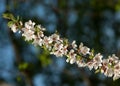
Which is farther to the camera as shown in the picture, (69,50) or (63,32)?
(63,32)

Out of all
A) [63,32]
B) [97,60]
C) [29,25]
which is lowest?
[97,60]

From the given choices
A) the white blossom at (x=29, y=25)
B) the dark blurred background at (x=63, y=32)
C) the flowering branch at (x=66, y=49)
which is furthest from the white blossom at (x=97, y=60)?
the dark blurred background at (x=63, y=32)

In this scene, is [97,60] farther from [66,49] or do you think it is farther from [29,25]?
[29,25]

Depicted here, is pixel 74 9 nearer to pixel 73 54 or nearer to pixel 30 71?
pixel 30 71

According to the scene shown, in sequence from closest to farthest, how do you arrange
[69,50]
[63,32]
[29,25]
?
[29,25] < [69,50] < [63,32]

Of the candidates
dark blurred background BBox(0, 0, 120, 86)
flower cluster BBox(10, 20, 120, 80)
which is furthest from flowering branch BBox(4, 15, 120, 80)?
dark blurred background BBox(0, 0, 120, 86)

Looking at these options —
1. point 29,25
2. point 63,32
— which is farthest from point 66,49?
point 63,32

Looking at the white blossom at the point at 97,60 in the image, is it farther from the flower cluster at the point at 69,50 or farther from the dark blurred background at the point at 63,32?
the dark blurred background at the point at 63,32

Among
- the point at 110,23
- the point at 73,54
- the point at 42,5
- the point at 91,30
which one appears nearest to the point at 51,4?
the point at 42,5
